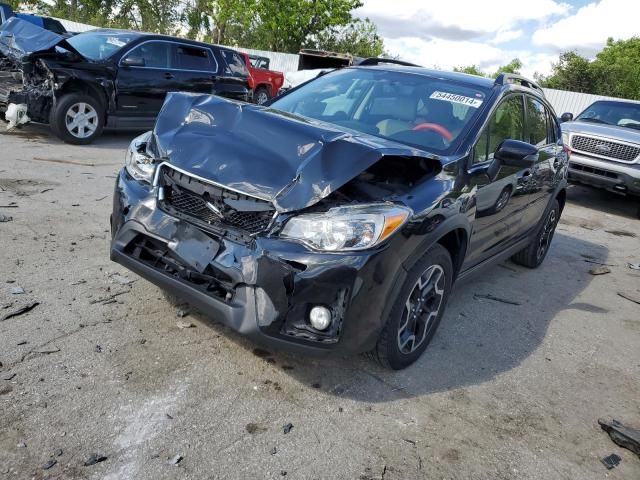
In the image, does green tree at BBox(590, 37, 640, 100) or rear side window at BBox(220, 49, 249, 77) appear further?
green tree at BBox(590, 37, 640, 100)

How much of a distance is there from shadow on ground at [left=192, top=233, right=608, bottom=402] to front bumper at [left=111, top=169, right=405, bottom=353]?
21 cm

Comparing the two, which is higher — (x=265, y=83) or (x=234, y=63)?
(x=234, y=63)

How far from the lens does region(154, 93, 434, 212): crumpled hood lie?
2.81 metres

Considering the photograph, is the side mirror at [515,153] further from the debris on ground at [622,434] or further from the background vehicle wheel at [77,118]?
the background vehicle wheel at [77,118]

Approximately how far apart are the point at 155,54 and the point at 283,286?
8.09 m

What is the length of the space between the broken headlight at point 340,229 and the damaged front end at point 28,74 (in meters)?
6.88

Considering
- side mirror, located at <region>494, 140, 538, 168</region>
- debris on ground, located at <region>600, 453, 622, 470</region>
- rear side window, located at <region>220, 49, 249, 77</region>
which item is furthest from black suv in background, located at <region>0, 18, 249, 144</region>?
debris on ground, located at <region>600, 453, 622, 470</region>

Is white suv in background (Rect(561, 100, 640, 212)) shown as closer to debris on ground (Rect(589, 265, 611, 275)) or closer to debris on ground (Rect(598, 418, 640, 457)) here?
debris on ground (Rect(589, 265, 611, 275))

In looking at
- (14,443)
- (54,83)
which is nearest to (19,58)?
(54,83)

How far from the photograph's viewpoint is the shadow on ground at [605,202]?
32.8 ft

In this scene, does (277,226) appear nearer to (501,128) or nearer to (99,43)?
(501,128)

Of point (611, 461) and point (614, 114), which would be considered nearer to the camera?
point (611, 461)

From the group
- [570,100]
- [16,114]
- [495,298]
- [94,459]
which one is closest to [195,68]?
[16,114]

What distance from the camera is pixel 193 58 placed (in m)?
10.3
